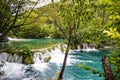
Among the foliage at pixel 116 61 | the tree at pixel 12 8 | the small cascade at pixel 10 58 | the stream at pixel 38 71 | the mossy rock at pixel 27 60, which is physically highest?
the tree at pixel 12 8

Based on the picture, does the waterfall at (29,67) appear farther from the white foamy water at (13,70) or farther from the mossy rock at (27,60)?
the mossy rock at (27,60)

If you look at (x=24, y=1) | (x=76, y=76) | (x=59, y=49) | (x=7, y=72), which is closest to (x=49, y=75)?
(x=76, y=76)

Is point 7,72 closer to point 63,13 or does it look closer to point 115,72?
point 63,13

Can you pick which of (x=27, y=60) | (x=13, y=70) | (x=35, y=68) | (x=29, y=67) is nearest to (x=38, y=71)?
(x=35, y=68)

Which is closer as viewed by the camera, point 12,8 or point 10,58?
point 12,8

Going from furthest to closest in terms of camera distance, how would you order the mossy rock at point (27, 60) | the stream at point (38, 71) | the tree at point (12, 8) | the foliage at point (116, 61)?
the mossy rock at point (27, 60)
the stream at point (38, 71)
the tree at point (12, 8)
the foliage at point (116, 61)

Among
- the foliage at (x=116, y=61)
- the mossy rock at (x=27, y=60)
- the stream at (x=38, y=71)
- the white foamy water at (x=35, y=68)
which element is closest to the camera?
the foliage at (x=116, y=61)

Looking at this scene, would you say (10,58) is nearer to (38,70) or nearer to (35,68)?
(35,68)

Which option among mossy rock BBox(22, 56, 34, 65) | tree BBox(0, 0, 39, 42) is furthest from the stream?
tree BBox(0, 0, 39, 42)

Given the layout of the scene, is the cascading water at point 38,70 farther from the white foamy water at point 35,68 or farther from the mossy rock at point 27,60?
the mossy rock at point 27,60

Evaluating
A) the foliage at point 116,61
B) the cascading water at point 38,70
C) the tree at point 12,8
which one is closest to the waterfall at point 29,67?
the cascading water at point 38,70

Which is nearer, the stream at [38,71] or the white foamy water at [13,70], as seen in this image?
the stream at [38,71]

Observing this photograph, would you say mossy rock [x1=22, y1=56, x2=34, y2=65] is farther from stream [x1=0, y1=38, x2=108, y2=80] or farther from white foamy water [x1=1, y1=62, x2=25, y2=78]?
white foamy water [x1=1, y1=62, x2=25, y2=78]

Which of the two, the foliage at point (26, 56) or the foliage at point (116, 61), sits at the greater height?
the foliage at point (116, 61)
